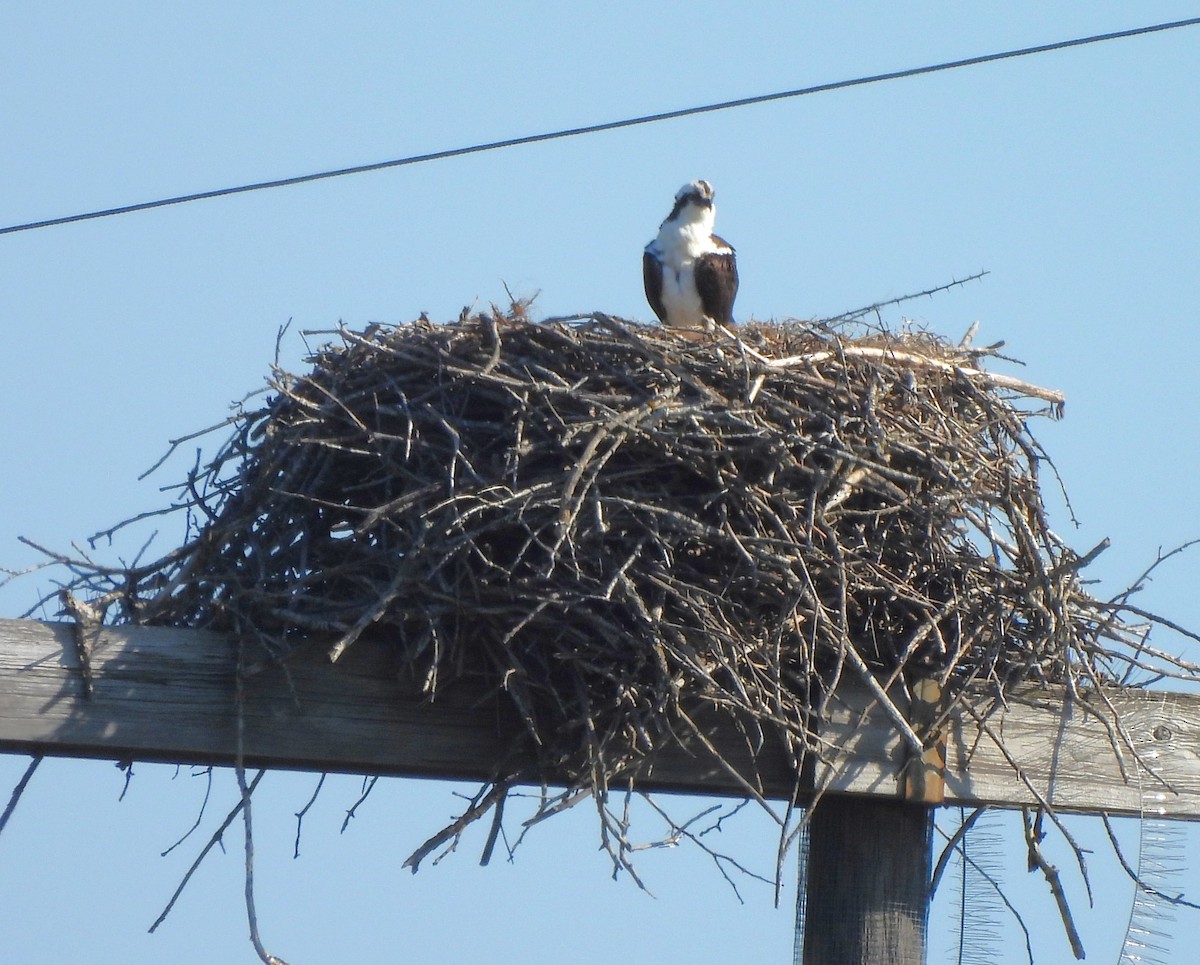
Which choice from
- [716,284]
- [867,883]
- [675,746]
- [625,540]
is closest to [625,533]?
[625,540]

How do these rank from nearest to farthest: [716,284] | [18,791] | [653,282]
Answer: [18,791]
[716,284]
[653,282]

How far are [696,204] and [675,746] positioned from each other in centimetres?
349

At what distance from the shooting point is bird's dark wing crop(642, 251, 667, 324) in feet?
20.0

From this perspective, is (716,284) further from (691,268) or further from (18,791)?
(18,791)

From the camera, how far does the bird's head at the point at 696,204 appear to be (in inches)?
245

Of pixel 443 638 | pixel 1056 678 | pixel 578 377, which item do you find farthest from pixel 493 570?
pixel 1056 678

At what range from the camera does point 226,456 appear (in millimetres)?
3617

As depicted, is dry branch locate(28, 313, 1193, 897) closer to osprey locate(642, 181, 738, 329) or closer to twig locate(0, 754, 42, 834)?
twig locate(0, 754, 42, 834)

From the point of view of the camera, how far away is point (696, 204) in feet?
20.4

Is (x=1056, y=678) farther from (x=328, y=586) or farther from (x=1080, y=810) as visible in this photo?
(x=328, y=586)

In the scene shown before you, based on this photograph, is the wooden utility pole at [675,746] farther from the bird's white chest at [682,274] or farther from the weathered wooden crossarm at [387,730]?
the bird's white chest at [682,274]

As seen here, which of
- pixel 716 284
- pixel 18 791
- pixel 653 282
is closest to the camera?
pixel 18 791

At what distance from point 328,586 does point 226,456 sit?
0.52 meters

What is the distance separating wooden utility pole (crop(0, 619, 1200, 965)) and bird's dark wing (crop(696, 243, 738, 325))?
292cm
